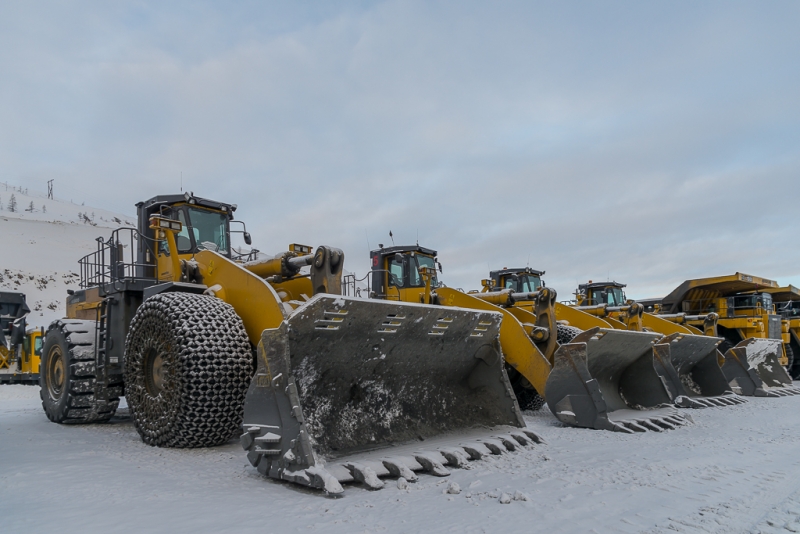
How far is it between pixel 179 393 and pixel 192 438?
40 centimetres

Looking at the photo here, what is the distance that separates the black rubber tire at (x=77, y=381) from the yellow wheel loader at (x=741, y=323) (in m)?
10.5

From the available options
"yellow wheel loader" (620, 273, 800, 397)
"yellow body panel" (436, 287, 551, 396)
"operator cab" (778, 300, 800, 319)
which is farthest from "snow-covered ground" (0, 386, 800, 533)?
"operator cab" (778, 300, 800, 319)

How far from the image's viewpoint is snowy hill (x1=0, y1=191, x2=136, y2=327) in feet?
131

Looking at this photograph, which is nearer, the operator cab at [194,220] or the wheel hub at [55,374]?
the operator cab at [194,220]

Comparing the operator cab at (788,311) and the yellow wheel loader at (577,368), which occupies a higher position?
the operator cab at (788,311)

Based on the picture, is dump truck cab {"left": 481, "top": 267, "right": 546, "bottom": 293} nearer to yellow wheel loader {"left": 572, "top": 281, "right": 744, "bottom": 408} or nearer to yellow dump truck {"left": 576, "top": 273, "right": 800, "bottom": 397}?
yellow dump truck {"left": 576, "top": 273, "right": 800, "bottom": 397}

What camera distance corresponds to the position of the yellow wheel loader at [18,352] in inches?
622

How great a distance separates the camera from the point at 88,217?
73500 mm

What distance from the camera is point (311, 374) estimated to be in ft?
15.1

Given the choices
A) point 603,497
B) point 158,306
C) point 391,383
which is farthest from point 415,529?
point 158,306

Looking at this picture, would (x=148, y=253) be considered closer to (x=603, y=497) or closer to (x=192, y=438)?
(x=192, y=438)

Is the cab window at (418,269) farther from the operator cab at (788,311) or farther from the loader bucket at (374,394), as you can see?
the operator cab at (788,311)

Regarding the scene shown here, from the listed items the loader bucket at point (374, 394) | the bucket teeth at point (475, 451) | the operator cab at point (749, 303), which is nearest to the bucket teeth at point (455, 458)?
the loader bucket at point (374, 394)

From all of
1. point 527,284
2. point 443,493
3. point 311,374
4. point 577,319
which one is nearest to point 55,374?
point 311,374
